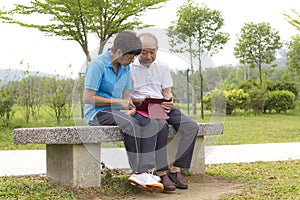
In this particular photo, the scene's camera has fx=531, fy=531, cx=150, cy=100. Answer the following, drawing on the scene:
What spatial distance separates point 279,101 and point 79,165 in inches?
593

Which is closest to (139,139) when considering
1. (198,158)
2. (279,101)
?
Answer: (198,158)

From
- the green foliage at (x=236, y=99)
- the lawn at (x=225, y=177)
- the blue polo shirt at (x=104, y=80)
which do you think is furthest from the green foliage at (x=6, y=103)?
the green foliage at (x=236, y=99)

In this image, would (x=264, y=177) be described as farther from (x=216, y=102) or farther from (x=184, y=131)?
(x=184, y=131)

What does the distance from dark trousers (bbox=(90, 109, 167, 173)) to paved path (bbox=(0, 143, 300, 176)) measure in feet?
1.22

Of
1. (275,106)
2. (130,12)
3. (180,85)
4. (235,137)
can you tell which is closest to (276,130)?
(235,137)

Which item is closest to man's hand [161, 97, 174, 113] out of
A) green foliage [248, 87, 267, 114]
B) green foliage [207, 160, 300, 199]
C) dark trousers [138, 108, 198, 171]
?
dark trousers [138, 108, 198, 171]

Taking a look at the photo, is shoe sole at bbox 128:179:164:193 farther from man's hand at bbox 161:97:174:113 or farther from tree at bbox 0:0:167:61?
tree at bbox 0:0:167:61

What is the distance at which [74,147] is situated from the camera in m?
4.00

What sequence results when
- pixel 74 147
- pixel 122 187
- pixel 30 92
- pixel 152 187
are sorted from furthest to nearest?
pixel 30 92, pixel 122 187, pixel 74 147, pixel 152 187

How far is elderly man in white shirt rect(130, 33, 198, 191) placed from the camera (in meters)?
4.02

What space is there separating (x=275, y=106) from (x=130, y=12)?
817cm

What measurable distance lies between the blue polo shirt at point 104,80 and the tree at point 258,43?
18285 millimetres

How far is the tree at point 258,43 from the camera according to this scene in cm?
2183

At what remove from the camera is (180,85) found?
4.23m
